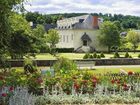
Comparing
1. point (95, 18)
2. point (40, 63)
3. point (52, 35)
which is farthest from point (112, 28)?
point (40, 63)

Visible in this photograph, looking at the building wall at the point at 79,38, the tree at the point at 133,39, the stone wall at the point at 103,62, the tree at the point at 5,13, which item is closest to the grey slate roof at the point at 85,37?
the building wall at the point at 79,38

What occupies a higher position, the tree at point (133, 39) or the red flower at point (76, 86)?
the red flower at point (76, 86)

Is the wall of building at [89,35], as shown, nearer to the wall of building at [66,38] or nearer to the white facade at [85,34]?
the white facade at [85,34]

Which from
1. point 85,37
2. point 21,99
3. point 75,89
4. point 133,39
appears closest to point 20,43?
point 75,89

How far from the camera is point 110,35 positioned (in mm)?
66125

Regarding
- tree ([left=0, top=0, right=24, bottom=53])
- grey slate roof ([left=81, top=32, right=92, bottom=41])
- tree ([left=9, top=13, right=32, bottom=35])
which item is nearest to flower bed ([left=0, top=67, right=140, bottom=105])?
tree ([left=0, top=0, right=24, bottom=53])

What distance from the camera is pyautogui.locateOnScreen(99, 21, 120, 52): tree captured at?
65875 mm

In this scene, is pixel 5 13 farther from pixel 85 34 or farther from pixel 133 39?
pixel 133 39

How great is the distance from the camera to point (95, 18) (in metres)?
71.1

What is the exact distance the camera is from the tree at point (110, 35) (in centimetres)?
6588

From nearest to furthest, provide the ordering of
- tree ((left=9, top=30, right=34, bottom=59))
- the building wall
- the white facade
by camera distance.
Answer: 1. tree ((left=9, top=30, right=34, bottom=59))
2. the white facade
3. the building wall

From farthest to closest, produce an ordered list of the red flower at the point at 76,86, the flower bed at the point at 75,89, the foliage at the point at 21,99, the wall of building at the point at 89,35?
1. the wall of building at the point at 89,35
2. the red flower at the point at 76,86
3. the flower bed at the point at 75,89
4. the foliage at the point at 21,99

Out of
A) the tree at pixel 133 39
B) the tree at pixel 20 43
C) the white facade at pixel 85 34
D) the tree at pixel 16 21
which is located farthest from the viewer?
the white facade at pixel 85 34

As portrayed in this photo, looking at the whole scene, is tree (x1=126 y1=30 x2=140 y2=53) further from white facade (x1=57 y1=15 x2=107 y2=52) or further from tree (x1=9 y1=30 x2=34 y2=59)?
tree (x1=9 y1=30 x2=34 y2=59)
